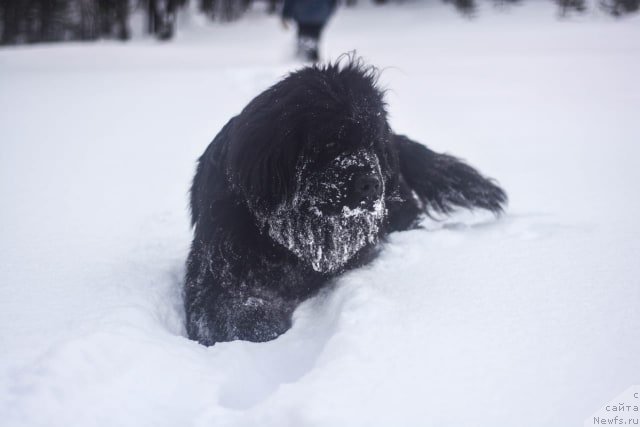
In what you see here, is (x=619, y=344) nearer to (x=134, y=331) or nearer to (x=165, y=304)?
(x=134, y=331)

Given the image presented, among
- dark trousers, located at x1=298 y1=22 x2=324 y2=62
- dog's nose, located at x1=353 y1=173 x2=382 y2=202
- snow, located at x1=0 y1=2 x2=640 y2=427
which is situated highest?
dark trousers, located at x1=298 y1=22 x2=324 y2=62

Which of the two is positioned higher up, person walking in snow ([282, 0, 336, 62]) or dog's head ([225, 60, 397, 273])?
person walking in snow ([282, 0, 336, 62])

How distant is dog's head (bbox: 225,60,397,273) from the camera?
7.23 ft

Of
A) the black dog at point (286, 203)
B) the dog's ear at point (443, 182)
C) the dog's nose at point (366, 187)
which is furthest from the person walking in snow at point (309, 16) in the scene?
the dog's nose at point (366, 187)

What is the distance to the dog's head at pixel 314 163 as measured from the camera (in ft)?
7.23

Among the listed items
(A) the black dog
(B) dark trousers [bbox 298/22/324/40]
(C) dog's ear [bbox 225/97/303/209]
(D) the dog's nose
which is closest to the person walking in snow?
(B) dark trousers [bbox 298/22/324/40]

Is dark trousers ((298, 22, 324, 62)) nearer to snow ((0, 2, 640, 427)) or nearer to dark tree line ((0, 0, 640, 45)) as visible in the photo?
snow ((0, 2, 640, 427))

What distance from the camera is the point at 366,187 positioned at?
215cm

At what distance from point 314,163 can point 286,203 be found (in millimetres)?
229

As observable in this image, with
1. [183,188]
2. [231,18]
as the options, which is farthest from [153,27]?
[183,188]

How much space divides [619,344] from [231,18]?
2696cm

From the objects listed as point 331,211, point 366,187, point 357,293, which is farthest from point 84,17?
point 357,293

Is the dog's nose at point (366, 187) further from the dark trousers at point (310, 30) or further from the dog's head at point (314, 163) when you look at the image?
the dark trousers at point (310, 30)

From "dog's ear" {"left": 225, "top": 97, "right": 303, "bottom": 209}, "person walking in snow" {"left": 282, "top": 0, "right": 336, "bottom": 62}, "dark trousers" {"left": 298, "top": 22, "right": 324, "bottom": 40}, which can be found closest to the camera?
"dog's ear" {"left": 225, "top": 97, "right": 303, "bottom": 209}
